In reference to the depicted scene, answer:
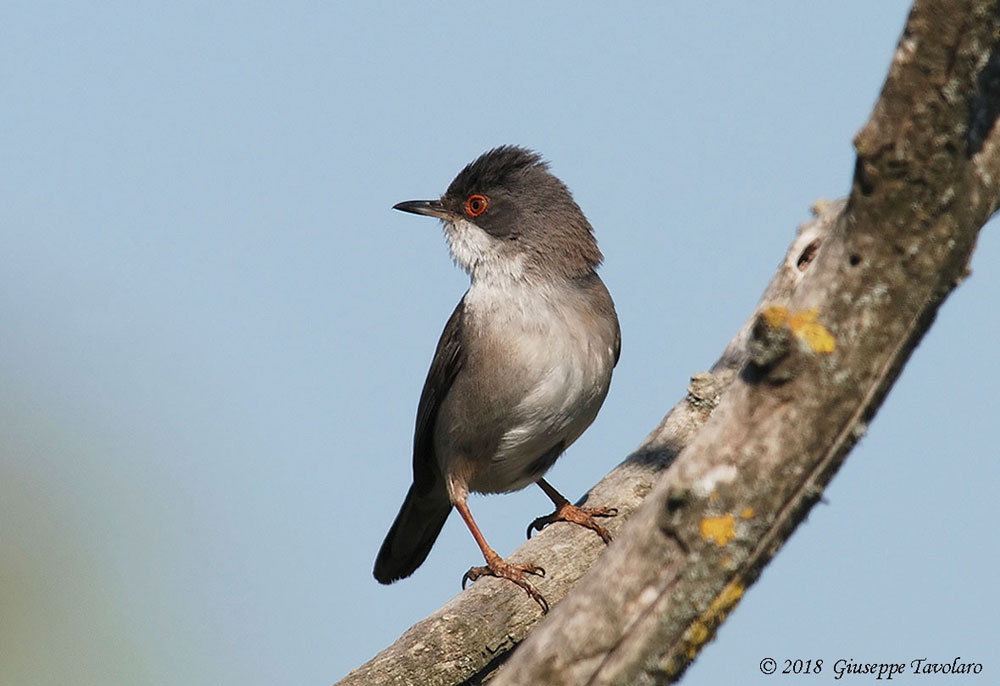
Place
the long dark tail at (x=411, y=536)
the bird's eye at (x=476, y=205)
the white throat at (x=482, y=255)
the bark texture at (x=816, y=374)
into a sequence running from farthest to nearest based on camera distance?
the long dark tail at (x=411, y=536) < the bird's eye at (x=476, y=205) < the white throat at (x=482, y=255) < the bark texture at (x=816, y=374)

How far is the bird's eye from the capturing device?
7.95 meters

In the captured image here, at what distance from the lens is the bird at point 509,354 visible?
7.16m

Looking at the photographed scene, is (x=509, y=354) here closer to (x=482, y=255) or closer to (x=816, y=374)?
(x=482, y=255)

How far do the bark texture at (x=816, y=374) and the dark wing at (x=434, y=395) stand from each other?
4.25 meters

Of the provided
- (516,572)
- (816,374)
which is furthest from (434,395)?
(816,374)

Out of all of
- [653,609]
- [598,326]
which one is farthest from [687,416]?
[653,609]

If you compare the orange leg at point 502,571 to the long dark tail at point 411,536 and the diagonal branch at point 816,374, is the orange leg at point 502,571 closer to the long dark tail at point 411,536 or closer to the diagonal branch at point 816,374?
the long dark tail at point 411,536

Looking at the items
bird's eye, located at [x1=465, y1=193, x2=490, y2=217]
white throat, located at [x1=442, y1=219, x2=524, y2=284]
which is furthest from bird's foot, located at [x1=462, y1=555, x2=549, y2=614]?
bird's eye, located at [x1=465, y1=193, x2=490, y2=217]

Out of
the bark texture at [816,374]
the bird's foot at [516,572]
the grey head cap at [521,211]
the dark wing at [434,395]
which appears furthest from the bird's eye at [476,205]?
the bark texture at [816,374]

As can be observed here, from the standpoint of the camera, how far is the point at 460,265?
25.7ft

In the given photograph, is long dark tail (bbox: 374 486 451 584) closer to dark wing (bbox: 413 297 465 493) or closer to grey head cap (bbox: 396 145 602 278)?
dark wing (bbox: 413 297 465 493)

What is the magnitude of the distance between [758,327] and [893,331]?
0.36 meters

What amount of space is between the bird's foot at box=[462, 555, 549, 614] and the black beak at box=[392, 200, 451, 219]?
8.65 feet

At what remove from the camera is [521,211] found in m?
7.78
